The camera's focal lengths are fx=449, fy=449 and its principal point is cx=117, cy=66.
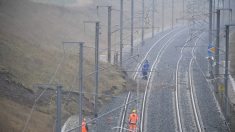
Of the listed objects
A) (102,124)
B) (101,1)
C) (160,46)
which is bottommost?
(102,124)

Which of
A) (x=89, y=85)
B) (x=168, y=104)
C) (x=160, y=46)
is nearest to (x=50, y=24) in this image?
(x=160, y=46)

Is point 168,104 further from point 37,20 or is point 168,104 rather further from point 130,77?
point 37,20

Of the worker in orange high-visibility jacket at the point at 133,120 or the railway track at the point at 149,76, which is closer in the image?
the worker in orange high-visibility jacket at the point at 133,120

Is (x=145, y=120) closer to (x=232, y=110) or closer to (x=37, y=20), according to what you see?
(x=232, y=110)

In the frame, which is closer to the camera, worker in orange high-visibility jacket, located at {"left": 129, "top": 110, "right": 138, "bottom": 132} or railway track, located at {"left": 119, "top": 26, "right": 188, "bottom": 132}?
worker in orange high-visibility jacket, located at {"left": 129, "top": 110, "right": 138, "bottom": 132}

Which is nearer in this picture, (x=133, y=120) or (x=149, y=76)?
(x=133, y=120)

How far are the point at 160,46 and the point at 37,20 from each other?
12.7m

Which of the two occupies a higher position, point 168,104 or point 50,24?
point 50,24

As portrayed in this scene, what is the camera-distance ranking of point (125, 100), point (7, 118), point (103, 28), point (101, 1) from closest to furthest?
point (7, 118) → point (125, 100) → point (103, 28) → point (101, 1)

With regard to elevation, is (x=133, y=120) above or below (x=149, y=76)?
below

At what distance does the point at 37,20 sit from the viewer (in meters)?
41.8

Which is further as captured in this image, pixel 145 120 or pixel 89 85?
pixel 89 85

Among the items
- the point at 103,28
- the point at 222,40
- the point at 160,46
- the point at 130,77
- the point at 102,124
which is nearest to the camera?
the point at 102,124

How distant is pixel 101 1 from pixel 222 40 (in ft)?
61.1
